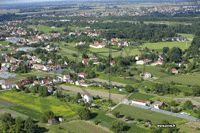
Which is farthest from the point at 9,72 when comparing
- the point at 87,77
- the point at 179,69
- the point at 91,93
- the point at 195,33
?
the point at 195,33

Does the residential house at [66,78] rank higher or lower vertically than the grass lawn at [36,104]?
higher

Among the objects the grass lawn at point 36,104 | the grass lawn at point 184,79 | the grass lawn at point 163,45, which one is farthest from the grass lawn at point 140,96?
the grass lawn at point 163,45

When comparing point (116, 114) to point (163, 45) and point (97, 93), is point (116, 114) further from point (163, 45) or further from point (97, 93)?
point (163, 45)

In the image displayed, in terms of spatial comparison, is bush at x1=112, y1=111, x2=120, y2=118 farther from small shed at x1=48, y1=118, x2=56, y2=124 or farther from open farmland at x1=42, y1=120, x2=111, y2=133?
small shed at x1=48, y1=118, x2=56, y2=124

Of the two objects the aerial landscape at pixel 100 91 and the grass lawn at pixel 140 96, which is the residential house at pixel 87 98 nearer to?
the aerial landscape at pixel 100 91

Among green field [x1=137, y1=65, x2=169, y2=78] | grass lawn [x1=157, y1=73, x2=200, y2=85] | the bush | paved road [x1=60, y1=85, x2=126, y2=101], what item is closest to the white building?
paved road [x1=60, y1=85, x2=126, y2=101]

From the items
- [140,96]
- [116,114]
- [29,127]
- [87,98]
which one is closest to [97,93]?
[87,98]

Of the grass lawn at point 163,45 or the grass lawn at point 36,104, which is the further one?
the grass lawn at point 163,45
